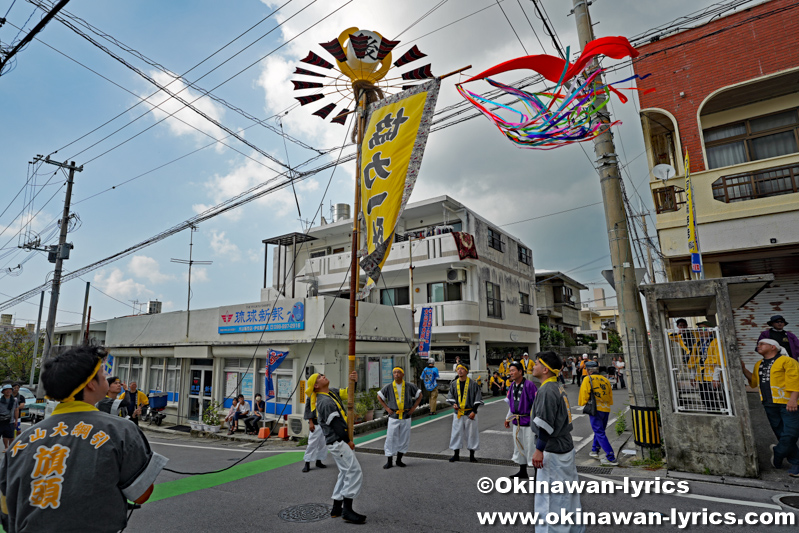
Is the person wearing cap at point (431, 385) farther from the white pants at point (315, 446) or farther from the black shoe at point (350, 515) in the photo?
the black shoe at point (350, 515)

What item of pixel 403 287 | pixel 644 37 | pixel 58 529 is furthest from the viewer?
pixel 403 287

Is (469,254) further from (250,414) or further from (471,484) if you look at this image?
(471,484)

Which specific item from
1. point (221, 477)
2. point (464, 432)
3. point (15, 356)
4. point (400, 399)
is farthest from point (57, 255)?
point (15, 356)

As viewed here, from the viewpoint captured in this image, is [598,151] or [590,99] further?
[598,151]

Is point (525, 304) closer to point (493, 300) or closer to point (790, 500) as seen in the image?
point (493, 300)

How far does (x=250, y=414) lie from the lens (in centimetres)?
1446

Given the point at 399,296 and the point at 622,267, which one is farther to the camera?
the point at 399,296

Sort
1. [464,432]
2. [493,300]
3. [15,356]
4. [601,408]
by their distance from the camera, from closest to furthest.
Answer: [601,408] → [464,432] → [493,300] → [15,356]

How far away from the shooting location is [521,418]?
25.5 ft

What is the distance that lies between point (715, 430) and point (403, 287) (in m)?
18.6

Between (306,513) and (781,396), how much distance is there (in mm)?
7587

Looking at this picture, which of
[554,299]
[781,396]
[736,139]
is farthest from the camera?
[554,299]

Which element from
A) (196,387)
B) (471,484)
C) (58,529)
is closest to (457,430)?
(471,484)

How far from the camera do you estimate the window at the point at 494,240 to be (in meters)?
26.3
